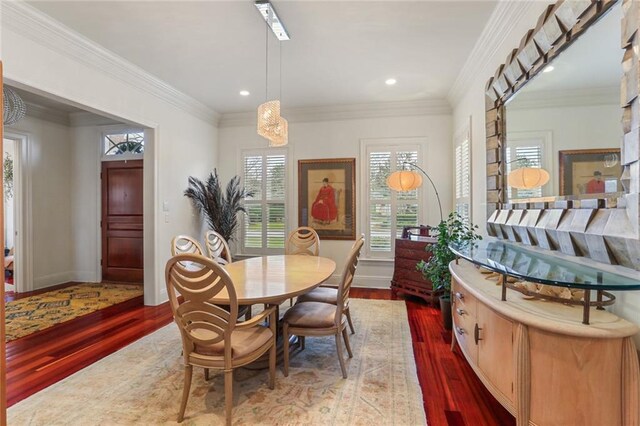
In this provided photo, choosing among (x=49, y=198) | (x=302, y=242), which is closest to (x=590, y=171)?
(x=302, y=242)

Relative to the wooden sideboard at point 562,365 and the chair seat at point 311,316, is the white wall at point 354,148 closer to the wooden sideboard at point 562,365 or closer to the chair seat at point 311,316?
the chair seat at point 311,316

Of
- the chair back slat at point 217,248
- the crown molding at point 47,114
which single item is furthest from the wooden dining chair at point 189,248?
the crown molding at point 47,114

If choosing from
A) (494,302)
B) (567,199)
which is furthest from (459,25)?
(494,302)

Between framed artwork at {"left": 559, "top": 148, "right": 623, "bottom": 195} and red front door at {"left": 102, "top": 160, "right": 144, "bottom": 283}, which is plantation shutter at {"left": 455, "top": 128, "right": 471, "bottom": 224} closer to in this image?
framed artwork at {"left": 559, "top": 148, "right": 623, "bottom": 195}

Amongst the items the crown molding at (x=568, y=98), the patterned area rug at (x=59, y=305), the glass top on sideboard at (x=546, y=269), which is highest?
the crown molding at (x=568, y=98)

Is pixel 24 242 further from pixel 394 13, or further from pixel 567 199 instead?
pixel 567 199

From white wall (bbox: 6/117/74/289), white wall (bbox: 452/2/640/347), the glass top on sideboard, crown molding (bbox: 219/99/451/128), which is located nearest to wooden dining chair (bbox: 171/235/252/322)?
the glass top on sideboard

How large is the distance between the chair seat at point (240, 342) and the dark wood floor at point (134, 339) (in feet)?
3.74

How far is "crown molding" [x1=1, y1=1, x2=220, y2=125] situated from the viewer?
7.86 ft

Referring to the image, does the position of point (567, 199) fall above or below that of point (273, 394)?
above

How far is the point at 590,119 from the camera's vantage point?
1.49 meters

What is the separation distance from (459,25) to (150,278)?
447 cm

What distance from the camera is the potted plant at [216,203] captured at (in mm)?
4684

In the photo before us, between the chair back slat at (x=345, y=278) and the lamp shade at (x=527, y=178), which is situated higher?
the lamp shade at (x=527, y=178)
